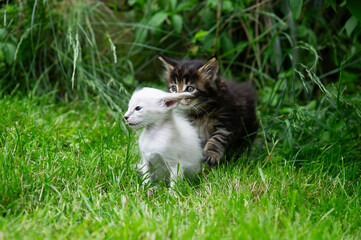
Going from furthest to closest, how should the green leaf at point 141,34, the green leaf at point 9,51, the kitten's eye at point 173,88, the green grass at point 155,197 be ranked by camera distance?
1. the green leaf at point 141,34
2. the green leaf at point 9,51
3. the kitten's eye at point 173,88
4. the green grass at point 155,197

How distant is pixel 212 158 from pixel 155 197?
57 cm

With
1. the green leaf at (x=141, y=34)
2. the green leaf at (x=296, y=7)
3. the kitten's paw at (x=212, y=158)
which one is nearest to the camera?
the green leaf at (x=296, y=7)

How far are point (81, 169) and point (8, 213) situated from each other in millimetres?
587

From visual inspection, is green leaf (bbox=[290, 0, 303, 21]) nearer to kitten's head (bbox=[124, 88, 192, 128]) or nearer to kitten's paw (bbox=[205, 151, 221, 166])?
kitten's head (bbox=[124, 88, 192, 128])

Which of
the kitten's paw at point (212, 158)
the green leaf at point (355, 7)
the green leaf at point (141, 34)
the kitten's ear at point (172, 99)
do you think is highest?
the green leaf at point (355, 7)

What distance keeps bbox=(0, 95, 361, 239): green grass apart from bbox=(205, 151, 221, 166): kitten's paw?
6 cm

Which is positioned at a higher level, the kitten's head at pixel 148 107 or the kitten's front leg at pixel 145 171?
the kitten's head at pixel 148 107

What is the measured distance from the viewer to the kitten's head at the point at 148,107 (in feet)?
8.30

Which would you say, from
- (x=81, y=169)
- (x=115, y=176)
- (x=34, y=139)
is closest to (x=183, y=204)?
(x=115, y=176)

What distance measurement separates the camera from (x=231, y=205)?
2.17 m

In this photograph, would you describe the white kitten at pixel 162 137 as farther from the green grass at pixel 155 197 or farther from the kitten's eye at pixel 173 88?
the kitten's eye at pixel 173 88

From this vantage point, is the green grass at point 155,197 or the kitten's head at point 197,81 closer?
the green grass at point 155,197

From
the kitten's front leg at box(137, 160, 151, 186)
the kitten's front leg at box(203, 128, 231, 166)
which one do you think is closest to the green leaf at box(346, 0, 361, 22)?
the kitten's front leg at box(203, 128, 231, 166)

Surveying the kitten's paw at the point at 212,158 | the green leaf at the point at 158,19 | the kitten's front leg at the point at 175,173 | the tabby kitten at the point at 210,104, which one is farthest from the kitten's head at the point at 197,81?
the green leaf at the point at 158,19
